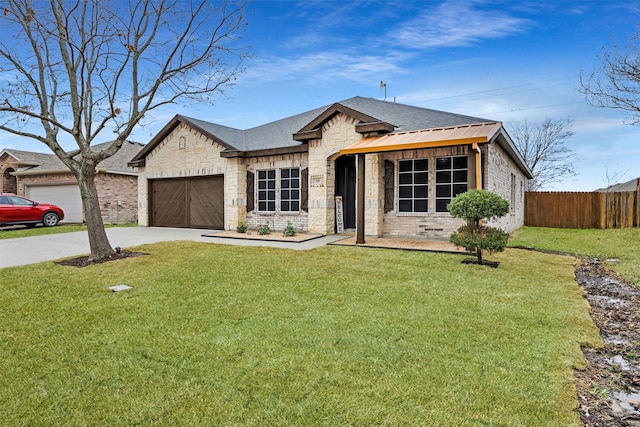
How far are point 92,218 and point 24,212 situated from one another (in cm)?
999

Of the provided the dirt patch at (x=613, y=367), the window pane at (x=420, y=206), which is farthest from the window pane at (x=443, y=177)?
the dirt patch at (x=613, y=367)

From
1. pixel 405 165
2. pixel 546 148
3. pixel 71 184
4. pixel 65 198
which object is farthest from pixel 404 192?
pixel 546 148

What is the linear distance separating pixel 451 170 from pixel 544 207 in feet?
34.0

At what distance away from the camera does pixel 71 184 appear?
60.7 ft

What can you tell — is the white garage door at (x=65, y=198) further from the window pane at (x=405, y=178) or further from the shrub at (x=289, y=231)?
the window pane at (x=405, y=178)

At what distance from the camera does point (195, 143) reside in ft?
47.9

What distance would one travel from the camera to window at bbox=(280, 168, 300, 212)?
12664 millimetres

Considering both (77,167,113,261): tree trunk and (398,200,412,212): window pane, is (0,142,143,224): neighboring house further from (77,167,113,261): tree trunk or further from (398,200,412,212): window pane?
(398,200,412,212): window pane

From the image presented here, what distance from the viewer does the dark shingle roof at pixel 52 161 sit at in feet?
62.5

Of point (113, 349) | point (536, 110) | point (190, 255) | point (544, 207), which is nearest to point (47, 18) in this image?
point (190, 255)

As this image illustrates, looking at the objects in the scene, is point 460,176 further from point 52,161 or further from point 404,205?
point 52,161

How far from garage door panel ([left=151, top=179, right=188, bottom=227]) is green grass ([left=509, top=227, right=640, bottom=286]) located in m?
12.2

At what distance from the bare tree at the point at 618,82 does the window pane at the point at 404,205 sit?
6.21 meters

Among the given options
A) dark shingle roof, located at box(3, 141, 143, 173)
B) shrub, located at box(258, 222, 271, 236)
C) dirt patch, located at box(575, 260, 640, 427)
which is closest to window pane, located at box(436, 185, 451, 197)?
dirt patch, located at box(575, 260, 640, 427)
